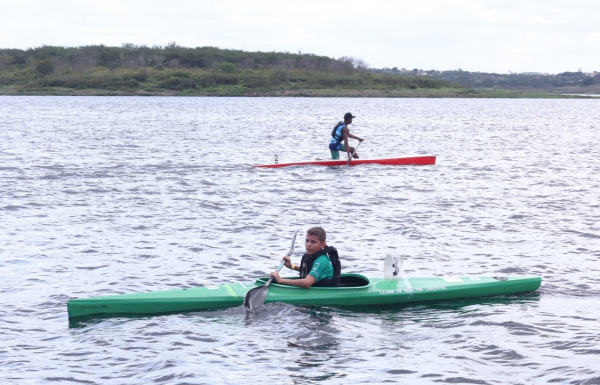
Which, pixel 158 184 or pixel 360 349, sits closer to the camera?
pixel 360 349

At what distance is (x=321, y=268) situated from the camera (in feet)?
32.6

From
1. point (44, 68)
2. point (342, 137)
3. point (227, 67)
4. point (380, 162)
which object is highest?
point (227, 67)

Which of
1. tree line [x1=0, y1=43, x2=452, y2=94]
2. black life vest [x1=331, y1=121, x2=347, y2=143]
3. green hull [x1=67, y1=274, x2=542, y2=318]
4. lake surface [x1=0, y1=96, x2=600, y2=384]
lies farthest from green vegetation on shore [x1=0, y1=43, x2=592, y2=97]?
green hull [x1=67, y1=274, x2=542, y2=318]

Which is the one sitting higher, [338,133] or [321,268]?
[338,133]

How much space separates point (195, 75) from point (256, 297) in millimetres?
100379

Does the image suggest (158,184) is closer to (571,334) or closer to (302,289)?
(302,289)

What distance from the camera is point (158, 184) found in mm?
21859

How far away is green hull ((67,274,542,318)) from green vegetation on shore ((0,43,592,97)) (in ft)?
309

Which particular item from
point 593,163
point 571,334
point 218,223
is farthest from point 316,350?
point 593,163

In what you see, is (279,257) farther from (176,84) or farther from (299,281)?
(176,84)

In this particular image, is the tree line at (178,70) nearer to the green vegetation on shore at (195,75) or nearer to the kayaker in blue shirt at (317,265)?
the green vegetation on shore at (195,75)

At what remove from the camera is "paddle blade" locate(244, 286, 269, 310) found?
32.3 ft

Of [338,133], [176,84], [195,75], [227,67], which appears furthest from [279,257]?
[227,67]

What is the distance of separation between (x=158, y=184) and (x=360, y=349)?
14144mm
